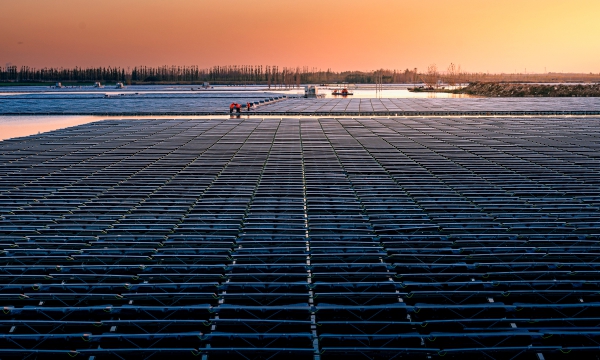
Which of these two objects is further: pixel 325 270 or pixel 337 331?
pixel 325 270

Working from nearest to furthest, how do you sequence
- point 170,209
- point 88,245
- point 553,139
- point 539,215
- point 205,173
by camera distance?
point 88,245, point 539,215, point 170,209, point 205,173, point 553,139

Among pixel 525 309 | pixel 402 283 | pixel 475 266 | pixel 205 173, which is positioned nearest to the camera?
pixel 525 309

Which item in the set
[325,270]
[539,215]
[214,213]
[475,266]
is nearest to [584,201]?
[539,215]

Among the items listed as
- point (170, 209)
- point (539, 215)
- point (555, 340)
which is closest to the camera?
point (555, 340)

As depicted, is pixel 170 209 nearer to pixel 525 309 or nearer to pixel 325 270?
pixel 325 270

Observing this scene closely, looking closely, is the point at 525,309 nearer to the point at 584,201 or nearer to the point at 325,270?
the point at 325,270

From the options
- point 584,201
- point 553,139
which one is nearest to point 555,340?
point 584,201
